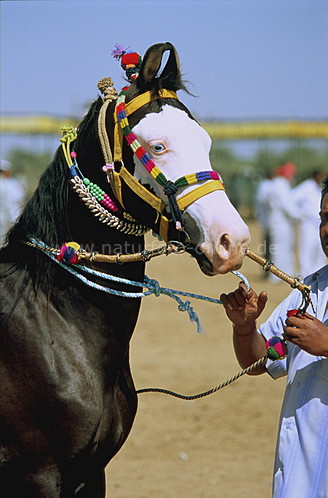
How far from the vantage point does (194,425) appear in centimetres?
559

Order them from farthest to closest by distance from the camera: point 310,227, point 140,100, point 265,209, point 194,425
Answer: point 265,209 → point 310,227 → point 194,425 → point 140,100

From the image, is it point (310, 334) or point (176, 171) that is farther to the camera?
point (176, 171)

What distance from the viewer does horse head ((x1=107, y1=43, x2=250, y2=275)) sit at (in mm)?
2355

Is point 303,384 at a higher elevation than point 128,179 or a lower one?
lower

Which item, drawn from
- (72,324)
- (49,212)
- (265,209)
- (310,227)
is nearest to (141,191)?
→ (49,212)

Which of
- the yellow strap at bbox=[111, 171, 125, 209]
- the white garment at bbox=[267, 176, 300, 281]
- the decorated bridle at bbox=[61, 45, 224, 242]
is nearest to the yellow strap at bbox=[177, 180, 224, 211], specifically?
the decorated bridle at bbox=[61, 45, 224, 242]

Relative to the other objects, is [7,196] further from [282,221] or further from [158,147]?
[158,147]

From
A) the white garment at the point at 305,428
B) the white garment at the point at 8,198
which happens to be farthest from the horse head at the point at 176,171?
the white garment at the point at 8,198

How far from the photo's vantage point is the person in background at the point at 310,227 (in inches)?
484

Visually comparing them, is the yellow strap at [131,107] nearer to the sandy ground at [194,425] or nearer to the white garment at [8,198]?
the sandy ground at [194,425]

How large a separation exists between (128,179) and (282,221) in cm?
1117

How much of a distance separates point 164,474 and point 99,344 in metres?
2.41

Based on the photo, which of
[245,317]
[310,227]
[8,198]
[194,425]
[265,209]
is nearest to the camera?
[245,317]

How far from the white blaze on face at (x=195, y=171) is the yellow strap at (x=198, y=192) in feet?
0.05
